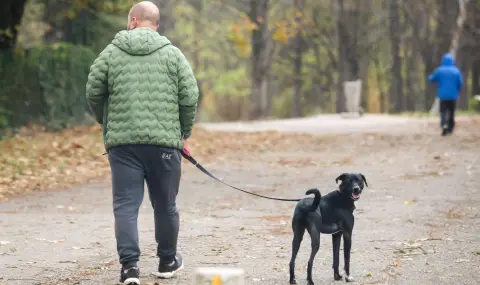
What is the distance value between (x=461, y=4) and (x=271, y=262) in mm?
34247

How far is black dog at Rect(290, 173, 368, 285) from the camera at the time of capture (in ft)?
23.0

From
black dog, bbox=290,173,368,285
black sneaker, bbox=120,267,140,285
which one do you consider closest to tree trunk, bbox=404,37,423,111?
black dog, bbox=290,173,368,285

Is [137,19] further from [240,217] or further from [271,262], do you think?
[240,217]

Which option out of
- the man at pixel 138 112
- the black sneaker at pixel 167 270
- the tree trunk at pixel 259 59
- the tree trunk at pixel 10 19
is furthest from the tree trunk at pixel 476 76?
the man at pixel 138 112

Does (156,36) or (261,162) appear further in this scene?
(261,162)

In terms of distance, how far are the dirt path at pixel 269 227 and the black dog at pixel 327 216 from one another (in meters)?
0.37

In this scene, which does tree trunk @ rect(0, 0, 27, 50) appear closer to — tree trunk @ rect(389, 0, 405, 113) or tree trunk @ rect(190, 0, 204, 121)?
tree trunk @ rect(190, 0, 204, 121)

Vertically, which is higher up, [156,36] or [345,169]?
[156,36]

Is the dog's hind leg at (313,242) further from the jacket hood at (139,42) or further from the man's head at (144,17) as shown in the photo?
the man's head at (144,17)

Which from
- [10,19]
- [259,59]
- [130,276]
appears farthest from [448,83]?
[259,59]

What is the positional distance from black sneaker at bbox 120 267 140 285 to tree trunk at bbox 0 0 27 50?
17303 mm

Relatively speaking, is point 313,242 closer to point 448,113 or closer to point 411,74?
point 448,113

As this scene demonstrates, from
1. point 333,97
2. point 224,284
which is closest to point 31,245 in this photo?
point 224,284

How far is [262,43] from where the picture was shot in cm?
4312
